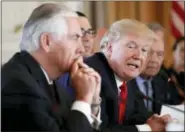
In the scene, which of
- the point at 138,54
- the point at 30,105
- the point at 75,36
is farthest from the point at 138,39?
the point at 30,105

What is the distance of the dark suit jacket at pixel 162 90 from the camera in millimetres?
813

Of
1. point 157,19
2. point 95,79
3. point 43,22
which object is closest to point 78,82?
point 95,79

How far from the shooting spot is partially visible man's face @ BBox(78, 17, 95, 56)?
0.80 metres

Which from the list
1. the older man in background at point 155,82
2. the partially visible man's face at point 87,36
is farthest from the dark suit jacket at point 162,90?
the partially visible man's face at point 87,36

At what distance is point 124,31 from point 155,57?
10 centimetres

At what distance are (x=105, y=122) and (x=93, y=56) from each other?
0.15 m

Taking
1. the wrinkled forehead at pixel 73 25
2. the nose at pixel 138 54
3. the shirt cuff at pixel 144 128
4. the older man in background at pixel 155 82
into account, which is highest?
the wrinkled forehead at pixel 73 25

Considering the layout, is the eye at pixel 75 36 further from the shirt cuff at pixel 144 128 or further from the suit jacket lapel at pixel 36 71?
the shirt cuff at pixel 144 128

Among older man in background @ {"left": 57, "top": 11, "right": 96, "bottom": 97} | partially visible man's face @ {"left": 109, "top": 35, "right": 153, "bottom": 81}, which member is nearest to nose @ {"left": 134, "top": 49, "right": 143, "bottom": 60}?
partially visible man's face @ {"left": 109, "top": 35, "right": 153, "bottom": 81}

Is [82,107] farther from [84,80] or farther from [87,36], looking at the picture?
[87,36]

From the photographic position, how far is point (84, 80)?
2.49ft

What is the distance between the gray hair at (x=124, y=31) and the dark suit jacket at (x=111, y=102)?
4 cm

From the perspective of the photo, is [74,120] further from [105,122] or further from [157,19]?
[157,19]

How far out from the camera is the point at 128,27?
2.67 feet
